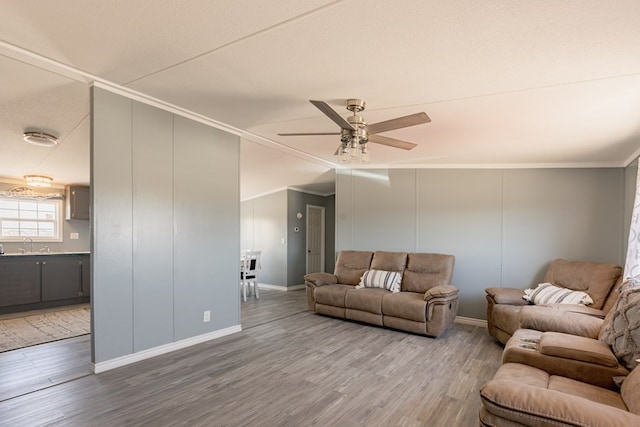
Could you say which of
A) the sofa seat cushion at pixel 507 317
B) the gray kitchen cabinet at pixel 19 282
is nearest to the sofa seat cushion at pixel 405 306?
the sofa seat cushion at pixel 507 317

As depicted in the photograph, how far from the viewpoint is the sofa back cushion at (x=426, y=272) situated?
478cm

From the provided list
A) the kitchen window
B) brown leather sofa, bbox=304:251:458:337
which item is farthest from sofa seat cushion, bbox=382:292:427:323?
the kitchen window

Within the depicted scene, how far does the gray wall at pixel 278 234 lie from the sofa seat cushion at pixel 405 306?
11.4 ft

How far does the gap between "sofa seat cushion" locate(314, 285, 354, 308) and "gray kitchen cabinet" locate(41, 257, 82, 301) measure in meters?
4.18

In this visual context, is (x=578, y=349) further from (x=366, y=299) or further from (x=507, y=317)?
(x=366, y=299)

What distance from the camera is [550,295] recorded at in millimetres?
3910

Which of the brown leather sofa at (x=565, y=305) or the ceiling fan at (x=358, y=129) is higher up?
the ceiling fan at (x=358, y=129)

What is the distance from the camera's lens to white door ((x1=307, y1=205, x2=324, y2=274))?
27.1 ft

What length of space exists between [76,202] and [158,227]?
414 centimetres

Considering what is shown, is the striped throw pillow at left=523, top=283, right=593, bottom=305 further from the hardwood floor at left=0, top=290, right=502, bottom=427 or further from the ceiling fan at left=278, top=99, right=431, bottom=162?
the ceiling fan at left=278, top=99, right=431, bottom=162

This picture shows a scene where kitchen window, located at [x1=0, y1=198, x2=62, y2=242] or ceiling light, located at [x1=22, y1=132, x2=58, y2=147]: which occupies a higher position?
ceiling light, located at [x1=22, y1=132, x2=58, y2=147]

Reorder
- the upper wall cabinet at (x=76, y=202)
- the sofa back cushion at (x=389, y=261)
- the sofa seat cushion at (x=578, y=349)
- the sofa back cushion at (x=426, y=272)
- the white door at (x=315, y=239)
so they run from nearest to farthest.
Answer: the sofa seat cushion at (x=578, y=349)
the sofa back cushion at (x=426, y=272)
the sofa back cushion at (x=389, y=261)
the upper wall cabinet at (x=76, y=202)
the white door at (x=315, y=239)

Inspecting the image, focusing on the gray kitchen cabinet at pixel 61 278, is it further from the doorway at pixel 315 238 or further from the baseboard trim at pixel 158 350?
the doorway at pixel 315 238

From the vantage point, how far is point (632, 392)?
1615mm
